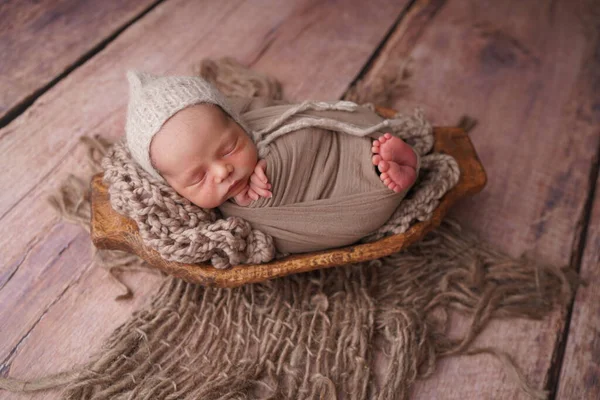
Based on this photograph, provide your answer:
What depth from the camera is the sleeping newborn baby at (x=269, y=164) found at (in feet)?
3.14

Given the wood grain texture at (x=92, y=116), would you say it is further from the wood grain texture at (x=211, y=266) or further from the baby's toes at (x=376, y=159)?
the baby's toes at (x=376, y=159)

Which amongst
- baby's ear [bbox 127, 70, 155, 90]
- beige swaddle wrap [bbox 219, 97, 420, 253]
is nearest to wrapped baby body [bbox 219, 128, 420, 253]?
beige swaddle wrap [bbox 219, 97, 420, 253]

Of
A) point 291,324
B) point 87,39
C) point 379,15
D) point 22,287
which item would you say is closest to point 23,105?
point 87,39

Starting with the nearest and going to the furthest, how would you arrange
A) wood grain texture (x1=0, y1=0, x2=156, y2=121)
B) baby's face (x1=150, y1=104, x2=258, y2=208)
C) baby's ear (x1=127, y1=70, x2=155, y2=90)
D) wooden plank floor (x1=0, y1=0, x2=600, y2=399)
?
baby's face (x1=150, y1=104, x2=258, y2=208) < baby's ear (x1=127, y1=70, x2=155, y2=90) < wooden plank floor (x1=0, y1=0, x2=600, y2=399) < wood grain texture (x1=0, y1=0, x2=156, y2=121)

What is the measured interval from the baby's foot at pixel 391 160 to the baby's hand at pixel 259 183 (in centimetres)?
22

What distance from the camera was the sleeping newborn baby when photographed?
37.7 inches

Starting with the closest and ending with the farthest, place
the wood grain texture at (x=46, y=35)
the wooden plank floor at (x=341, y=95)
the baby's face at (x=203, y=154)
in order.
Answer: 1. the baby's face at (x=203, y=154)
2. the wooden plank floor at (x=341, y=95)
3. the wood grain texture at (x=46, y=35)

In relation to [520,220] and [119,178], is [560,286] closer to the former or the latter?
[520,220]

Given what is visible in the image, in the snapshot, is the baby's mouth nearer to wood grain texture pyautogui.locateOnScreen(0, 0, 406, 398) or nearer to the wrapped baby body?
the wrapped baby body

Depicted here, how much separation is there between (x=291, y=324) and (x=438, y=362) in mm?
320

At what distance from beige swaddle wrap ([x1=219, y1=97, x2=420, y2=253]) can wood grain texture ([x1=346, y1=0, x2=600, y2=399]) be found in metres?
0.35

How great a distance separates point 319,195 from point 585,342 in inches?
26.4

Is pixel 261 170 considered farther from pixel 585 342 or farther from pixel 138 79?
pixel 585 342

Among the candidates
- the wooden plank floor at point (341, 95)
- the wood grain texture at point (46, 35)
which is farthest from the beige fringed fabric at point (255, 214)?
the wood grain texture at point (46, 35)
